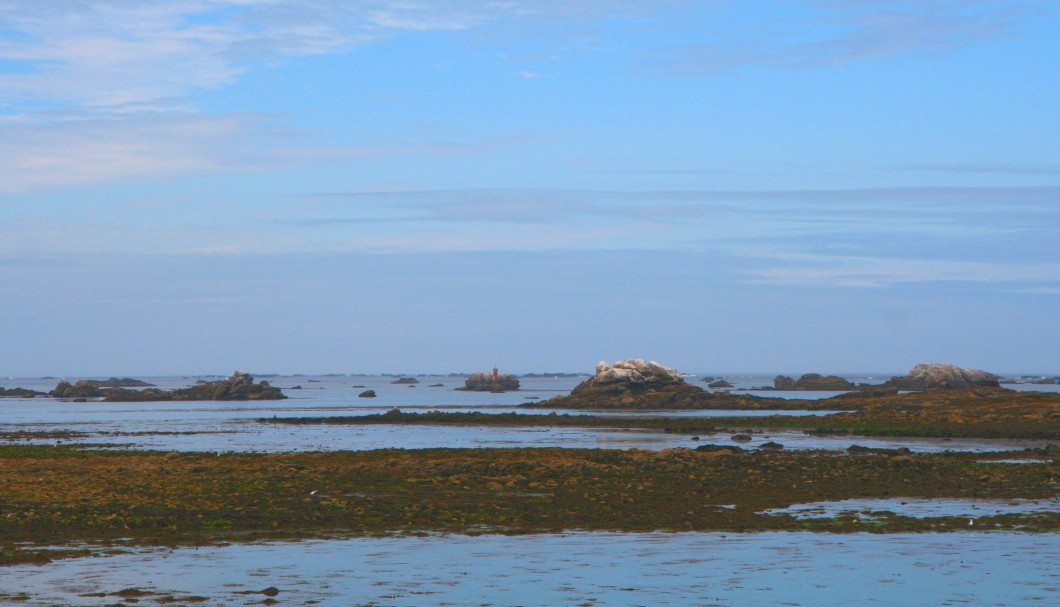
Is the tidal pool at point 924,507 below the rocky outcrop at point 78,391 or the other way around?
below

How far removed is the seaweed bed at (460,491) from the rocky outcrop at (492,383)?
469 feet

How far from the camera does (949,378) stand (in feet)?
374

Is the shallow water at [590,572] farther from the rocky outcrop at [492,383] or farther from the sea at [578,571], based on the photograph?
the rocky outcrop at [492,383]

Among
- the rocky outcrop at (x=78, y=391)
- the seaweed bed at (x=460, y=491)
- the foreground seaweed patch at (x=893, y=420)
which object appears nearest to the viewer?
the seaweed bed at (x=460, y=491)

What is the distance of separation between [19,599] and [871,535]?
1540 centimetres

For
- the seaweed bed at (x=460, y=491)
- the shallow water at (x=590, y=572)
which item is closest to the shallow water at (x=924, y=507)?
the seaweed bed at (x=460, y=491)

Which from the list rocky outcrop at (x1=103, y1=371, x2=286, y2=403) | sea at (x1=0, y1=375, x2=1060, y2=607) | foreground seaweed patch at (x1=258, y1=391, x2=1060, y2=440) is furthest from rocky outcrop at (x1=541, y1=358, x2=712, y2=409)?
sea at (x1=0, y1=375, x2=1060, y2=607)

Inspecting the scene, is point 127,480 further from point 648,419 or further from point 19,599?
point 648,419

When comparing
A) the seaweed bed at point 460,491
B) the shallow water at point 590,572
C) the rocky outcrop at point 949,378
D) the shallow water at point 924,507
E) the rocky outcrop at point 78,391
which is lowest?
the shallow water at point 590,572

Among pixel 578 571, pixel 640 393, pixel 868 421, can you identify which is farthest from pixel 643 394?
pixel 578 571

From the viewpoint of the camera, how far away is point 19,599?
15.8 m

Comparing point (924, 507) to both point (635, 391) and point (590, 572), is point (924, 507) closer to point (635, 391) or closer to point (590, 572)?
point (590, 572)

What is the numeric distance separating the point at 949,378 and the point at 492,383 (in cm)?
8899

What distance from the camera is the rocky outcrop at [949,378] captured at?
364ft
